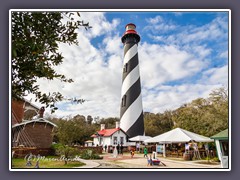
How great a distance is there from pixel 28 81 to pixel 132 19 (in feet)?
8.34

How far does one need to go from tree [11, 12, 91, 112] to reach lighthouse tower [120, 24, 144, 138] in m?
3.61

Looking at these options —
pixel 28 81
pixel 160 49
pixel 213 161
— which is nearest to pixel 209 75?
pixel 160 49

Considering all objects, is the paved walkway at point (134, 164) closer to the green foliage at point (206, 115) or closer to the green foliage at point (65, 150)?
the green foliage at point (65, 150)

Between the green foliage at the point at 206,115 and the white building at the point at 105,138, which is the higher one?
the green foliage at the point at 206,115

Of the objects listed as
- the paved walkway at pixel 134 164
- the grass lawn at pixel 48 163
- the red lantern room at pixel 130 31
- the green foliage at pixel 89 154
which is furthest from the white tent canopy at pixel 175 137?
the red lantern room at pixel 130 31

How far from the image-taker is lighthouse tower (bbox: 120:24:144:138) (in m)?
6.49

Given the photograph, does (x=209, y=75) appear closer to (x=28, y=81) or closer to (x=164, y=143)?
(x=164, y=143)

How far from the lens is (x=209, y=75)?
14.6 ft

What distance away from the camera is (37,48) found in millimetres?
2342

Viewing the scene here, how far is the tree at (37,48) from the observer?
237cm

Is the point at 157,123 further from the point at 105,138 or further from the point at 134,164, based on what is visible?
the point at 134,164

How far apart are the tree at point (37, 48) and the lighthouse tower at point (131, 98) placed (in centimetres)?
361

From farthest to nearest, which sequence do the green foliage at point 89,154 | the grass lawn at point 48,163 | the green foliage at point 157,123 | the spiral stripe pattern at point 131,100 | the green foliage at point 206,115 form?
1. the spiral stripe pattern at point 131,100
2. the green foliage at point 157,123
3. the green foliage at point 89,154
4. the green foliage at point 206,115
5. the grass lawn at point 48,163

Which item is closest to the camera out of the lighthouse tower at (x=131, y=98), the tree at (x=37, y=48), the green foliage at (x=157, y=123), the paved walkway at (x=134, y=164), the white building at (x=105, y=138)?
the tree at (x=37, y=48)
